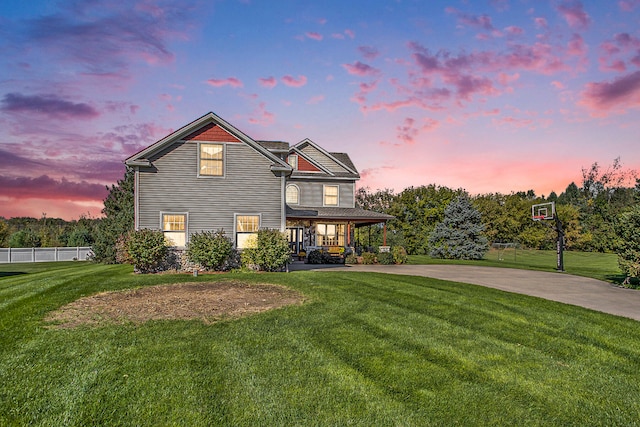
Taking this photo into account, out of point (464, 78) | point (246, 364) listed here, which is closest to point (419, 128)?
point (464, 78)

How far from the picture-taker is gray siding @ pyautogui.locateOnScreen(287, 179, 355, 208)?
2930 cm

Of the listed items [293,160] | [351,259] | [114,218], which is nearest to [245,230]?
[351,259]

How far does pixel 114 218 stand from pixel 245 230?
13029 millimetres

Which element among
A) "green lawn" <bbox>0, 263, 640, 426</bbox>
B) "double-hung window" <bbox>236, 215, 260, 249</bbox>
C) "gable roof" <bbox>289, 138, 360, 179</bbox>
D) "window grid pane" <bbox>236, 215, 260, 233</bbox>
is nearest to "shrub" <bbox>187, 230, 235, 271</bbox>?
"double-hung window" <bbox>236, 215, 260, 249</bbox>

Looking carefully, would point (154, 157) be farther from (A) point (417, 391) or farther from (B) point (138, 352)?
(A) point (417, 391)

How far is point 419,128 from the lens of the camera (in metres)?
23.6

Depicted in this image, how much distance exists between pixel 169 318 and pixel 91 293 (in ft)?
15.0

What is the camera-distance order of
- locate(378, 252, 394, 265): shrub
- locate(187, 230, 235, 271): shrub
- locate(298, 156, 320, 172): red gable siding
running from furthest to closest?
locate(298, 156, 320, 172): red gable siding
locate(378, 252, 394, 265): shrub
locate(187, 230, 235, 271): shrub

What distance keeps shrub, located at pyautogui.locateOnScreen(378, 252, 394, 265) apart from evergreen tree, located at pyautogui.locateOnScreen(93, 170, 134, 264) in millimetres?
16883

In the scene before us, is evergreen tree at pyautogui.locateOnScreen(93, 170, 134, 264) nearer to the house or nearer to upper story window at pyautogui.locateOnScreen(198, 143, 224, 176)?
the house

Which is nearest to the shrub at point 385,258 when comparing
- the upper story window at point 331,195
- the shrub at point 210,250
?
the upper story window at point 331,195

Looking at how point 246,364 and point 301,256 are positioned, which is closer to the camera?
point 246,364

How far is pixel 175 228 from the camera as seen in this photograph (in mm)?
18656

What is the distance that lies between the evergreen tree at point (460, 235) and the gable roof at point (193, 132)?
20369 mm
